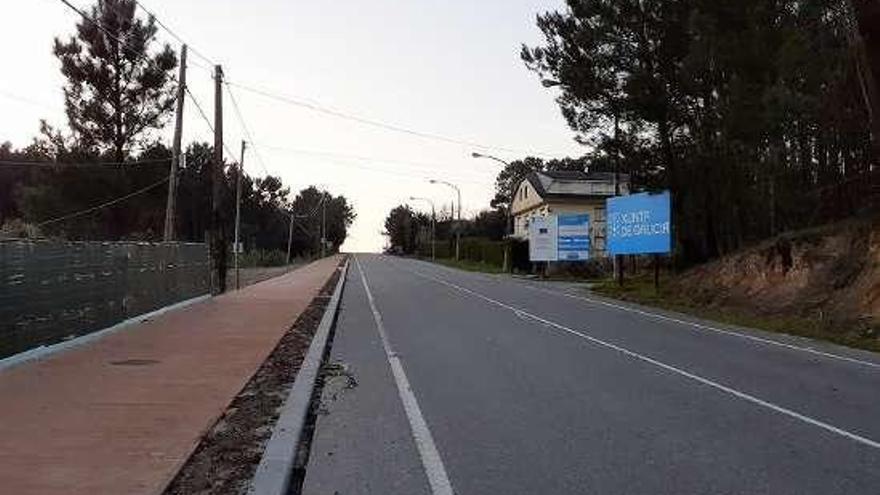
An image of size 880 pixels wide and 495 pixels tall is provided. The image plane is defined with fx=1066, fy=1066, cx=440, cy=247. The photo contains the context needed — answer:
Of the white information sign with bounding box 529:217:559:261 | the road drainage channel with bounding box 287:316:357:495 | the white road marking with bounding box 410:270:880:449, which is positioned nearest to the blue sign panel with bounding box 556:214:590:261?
the white information sign with bounding box 529:217:559:261

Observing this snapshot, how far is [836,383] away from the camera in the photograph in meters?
13.5

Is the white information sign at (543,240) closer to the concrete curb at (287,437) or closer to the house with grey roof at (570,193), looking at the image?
the house with grey roof at (570,193)

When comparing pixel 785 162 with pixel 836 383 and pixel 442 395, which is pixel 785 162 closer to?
pixel 836 383

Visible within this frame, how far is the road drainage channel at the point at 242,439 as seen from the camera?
290 inches

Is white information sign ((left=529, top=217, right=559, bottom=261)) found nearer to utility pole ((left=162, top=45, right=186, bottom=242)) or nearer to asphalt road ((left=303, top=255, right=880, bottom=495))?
utility pole ((left=162, top=45, right=186, bottom=242))

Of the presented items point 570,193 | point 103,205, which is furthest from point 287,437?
point 570,193

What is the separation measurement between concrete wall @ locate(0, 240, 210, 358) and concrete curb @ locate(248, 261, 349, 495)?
3.73m

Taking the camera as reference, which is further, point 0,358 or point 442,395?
point 0,358

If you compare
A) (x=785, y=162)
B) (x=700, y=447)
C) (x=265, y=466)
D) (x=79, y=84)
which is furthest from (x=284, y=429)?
(x=79, y=84)

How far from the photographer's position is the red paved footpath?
285 inches

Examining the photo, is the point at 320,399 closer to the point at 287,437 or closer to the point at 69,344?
the point at 287,437

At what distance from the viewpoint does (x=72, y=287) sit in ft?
54.8

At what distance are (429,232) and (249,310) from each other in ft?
458

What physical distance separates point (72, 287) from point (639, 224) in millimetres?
26149
